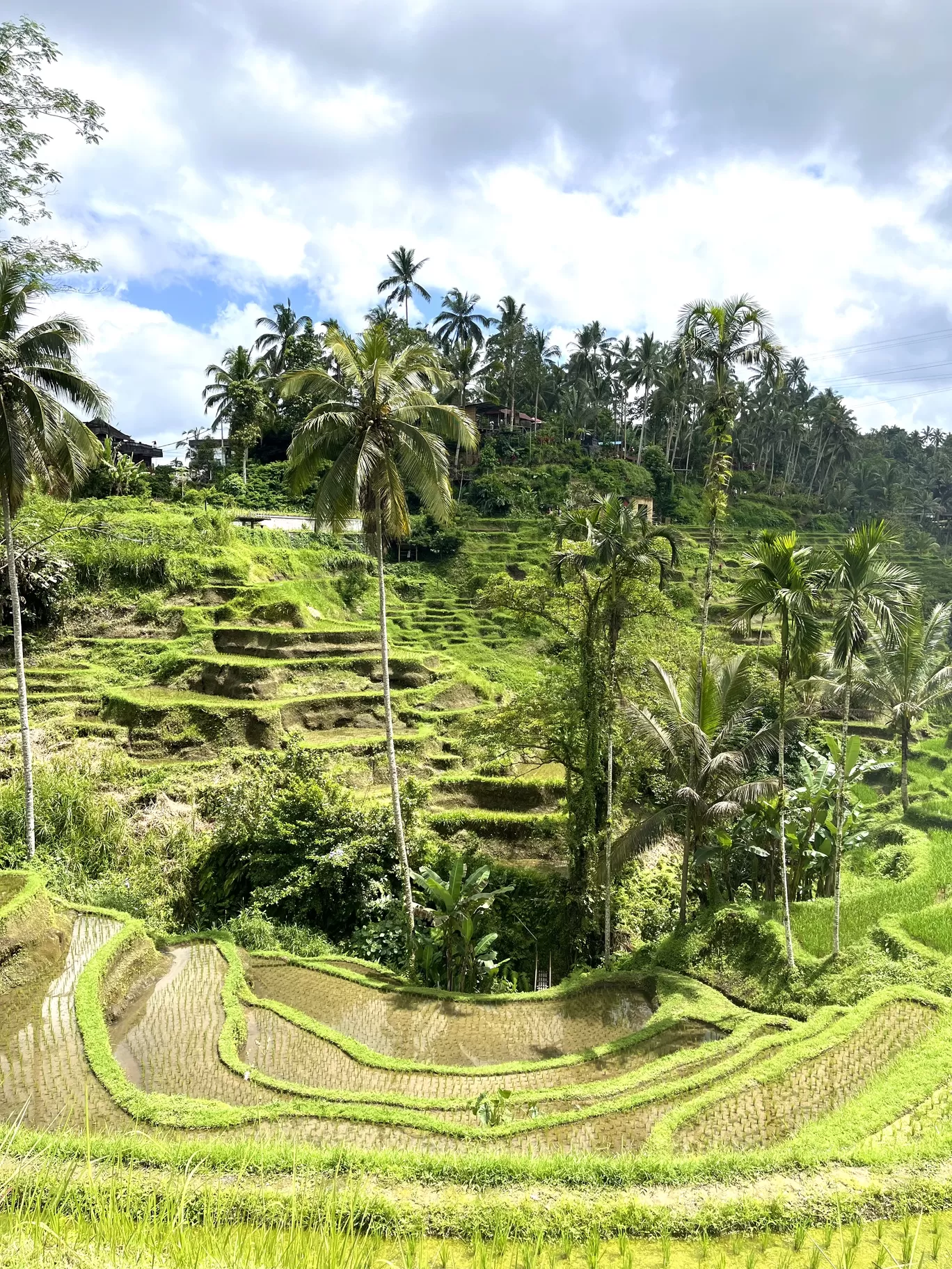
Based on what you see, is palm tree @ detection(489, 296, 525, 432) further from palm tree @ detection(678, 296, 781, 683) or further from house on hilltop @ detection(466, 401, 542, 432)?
palm tree @ detection(678, 296, 781, 683)

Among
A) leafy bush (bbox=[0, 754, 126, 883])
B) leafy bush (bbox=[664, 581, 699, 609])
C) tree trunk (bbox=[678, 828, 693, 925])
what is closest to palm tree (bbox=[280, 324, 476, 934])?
tree trunk (bbox=[678, 828, 693, 925])

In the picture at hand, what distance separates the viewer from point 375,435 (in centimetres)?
1425

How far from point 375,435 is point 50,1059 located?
11.1 meters

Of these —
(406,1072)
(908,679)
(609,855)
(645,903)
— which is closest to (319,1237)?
(406,1072)

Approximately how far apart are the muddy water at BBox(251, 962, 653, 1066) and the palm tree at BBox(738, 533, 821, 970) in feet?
11.0

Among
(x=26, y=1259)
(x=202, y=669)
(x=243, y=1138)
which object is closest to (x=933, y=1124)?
(x=243, y=1138)

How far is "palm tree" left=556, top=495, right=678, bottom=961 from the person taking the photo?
15.6 m

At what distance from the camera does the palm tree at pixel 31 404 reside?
587 inches

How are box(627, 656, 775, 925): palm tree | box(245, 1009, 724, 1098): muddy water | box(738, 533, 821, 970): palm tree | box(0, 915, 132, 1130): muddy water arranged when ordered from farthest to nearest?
box(627, 656, 775, 925): palm tree → box(738, 533, 821, 970): palm tree → box(245, 1009, 724, 1098): muddy water → box(0, 915, 132, 1130): muddy water

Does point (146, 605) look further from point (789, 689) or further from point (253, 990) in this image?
point (789, 689)

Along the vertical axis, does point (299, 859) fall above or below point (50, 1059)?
below

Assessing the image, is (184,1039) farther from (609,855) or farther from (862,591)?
(862,591)

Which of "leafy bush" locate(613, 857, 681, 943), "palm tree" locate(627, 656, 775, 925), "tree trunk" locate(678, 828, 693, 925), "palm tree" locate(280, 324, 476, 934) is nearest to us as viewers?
"palm tree" locate(280, 324, 476, 934)

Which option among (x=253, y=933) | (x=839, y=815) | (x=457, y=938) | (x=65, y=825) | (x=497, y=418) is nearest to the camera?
(x=839, y=815)
